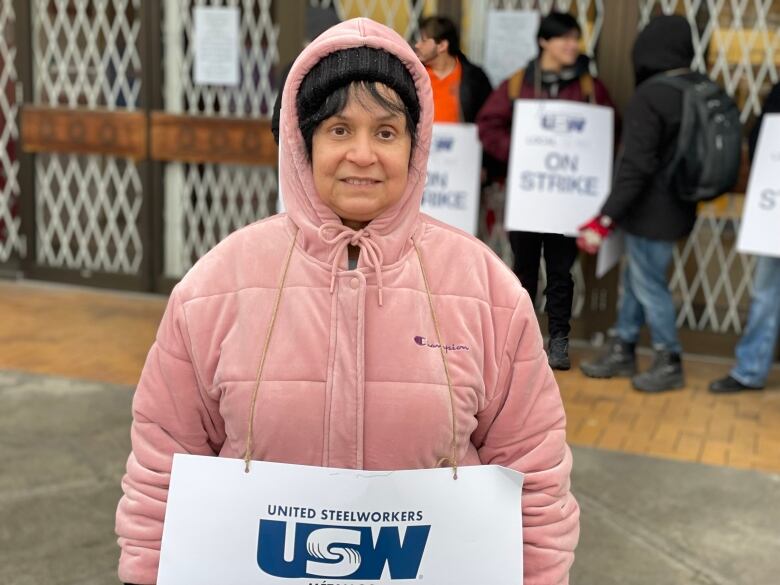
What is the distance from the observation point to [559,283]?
5.40 feet

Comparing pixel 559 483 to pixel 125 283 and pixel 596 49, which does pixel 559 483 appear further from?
pixel 125 283

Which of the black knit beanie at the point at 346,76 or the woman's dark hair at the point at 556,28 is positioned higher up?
the woman's dark hair at the point at 556,28

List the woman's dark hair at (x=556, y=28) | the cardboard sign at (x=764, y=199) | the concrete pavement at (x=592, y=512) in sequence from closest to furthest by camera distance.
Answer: the concrete pavement at (x=592, y=512) → the woman's dark hair at (x=556, y=28) → the cardboard sign at (x=764, y=199)

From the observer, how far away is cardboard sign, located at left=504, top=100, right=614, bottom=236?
6.87 feet

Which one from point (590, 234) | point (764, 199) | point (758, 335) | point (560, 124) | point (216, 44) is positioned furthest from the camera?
point (216, 44)

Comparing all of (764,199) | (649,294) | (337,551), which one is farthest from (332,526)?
(764,199)

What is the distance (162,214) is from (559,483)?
21.2 feet

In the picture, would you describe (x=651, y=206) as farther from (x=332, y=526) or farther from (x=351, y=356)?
(x=332, y=526)

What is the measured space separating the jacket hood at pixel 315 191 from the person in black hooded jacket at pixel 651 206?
283 centimetres

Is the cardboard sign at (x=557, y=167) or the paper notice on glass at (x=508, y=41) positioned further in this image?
the paper notice on glass at (x=508, y=41)

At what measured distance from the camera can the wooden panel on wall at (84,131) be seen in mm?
7883

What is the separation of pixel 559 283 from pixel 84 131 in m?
6.97

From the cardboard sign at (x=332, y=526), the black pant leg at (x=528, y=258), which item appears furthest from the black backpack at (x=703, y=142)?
the cardboard sign at (x=332, y=526)

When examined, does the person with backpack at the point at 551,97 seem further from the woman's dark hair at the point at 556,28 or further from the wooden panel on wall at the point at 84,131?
the wooden panel on wall at the point at 84,131
